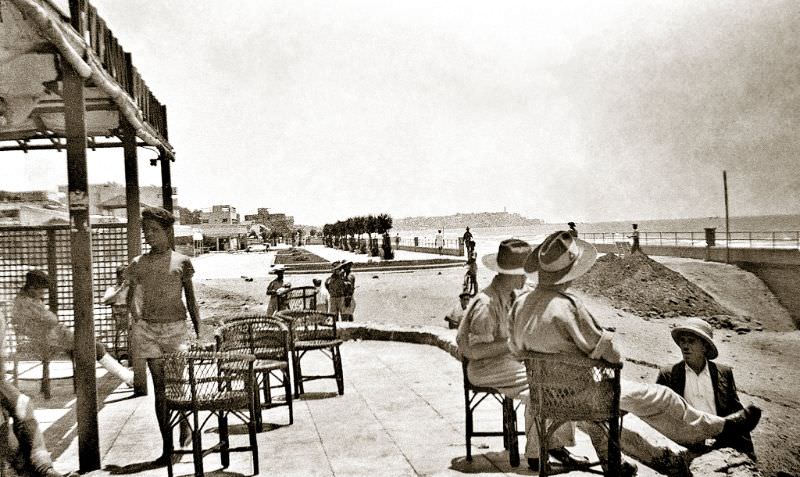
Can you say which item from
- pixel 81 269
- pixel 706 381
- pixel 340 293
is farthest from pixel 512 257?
pixel 340 293

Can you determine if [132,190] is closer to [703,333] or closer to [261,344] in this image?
[261,344]

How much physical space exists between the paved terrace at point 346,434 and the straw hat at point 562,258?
3.80 ft

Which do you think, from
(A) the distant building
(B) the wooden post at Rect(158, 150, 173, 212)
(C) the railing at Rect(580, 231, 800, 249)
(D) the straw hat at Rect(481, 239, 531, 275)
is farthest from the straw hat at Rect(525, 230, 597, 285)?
(A) the distant building

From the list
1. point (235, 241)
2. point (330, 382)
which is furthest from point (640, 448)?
point (235, 241)

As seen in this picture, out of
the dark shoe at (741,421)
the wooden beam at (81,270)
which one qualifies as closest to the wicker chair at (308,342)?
the wooden beam at (81,270)

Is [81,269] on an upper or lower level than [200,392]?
upper

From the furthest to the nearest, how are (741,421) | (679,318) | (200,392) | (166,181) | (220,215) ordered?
(220,215) < (679,318) < (166,181) < (741,421) < (200,392)

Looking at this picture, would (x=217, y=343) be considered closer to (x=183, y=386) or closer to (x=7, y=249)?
(x=183, y=386)

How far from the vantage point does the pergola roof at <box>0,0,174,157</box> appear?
146 inches

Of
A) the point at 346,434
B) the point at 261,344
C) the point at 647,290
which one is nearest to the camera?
the point at 346,434

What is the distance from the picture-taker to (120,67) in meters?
5.60

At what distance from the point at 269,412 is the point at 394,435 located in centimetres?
142

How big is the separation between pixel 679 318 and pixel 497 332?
76.5 ft

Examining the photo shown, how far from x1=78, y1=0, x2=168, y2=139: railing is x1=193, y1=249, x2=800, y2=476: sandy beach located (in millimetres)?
6098
